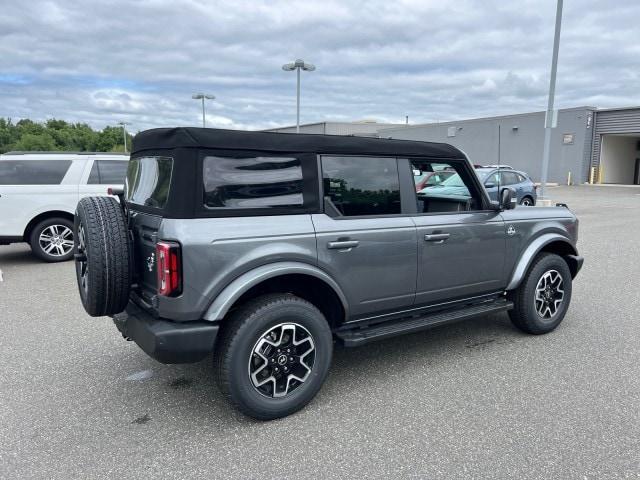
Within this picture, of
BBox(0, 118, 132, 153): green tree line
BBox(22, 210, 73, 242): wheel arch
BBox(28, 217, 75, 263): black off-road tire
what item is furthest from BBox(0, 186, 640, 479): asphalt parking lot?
BBox(0, 118, 132, 153): green tree line

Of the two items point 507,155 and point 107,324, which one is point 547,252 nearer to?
point 107,324

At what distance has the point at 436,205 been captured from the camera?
14.8 ft

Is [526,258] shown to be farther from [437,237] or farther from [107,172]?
[107,172]

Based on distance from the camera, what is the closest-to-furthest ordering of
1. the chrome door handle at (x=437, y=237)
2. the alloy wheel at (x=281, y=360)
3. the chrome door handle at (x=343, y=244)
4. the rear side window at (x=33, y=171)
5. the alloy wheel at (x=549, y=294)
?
1. the alloy wheel at (x=281, y=360)
2. the chrome door handle at (x=343, y=244)
3. the chrome door handle at (x=437, y=237)
4. the alloy wheel at (x=549, y=294)
5. the rear side window at (x=33, y=171)

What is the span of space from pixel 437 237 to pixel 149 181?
2184 mm

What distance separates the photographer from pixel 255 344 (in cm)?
309

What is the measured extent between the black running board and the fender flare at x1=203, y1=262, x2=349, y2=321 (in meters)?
0.58

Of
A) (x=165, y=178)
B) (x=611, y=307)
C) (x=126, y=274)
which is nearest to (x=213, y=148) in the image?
(x=165, y=178)

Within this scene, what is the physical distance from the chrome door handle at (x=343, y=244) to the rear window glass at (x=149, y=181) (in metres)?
1.11

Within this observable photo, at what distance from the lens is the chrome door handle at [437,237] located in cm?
382

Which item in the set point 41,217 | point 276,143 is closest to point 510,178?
point 41,217

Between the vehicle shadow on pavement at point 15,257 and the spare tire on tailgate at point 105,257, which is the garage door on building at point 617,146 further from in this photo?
the spare tire on tailgate at point 105,257

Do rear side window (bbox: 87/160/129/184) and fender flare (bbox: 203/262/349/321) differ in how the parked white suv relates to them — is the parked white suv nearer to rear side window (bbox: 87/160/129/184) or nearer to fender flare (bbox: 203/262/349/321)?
rear side window (bbox: 87/160/129/184)

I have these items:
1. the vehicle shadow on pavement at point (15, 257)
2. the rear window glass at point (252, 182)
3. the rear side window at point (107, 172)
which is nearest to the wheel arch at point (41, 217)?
the vehicle shadow on pavement at point (15, 257)
